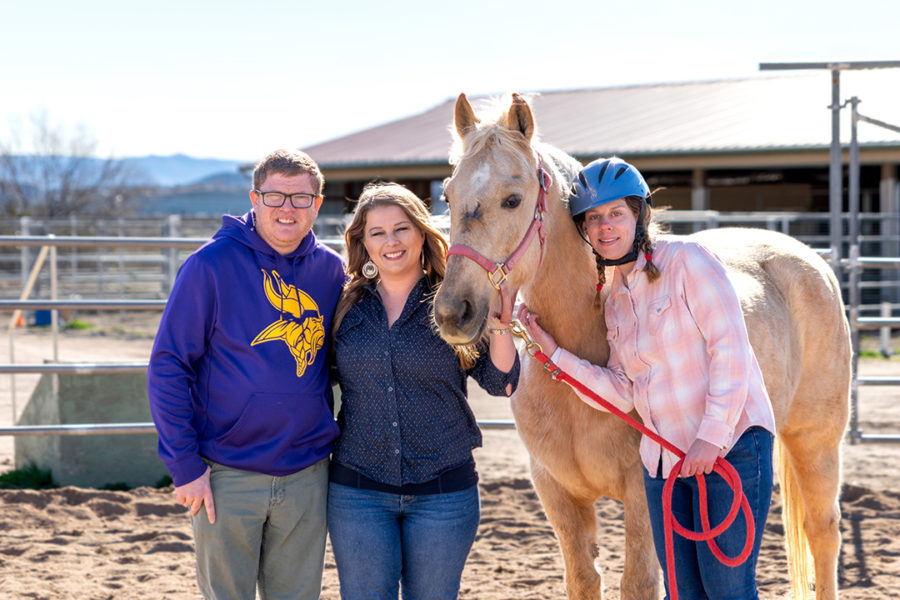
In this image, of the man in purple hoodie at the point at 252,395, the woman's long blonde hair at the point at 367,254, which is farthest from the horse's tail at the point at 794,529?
the man in purple hoodie at the point at 252,395

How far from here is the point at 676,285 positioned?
2061 millimetres

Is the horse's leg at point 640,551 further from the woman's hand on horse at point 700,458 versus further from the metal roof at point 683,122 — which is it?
the metal roof at point 683,122

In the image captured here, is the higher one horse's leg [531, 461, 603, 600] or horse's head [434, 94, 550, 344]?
horse's head [434, 94, 550, 344]

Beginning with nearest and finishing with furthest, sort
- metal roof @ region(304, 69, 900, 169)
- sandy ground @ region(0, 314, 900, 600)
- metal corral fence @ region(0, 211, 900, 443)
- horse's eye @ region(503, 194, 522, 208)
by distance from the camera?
horse's eye @ region(503, 194, 522, 208) < sandy ground @ region(0, 314, 900, 600) < metal corral fence @ region(0, 211, 900, 443) < metal roof @ region(304, 69, 900, 169)

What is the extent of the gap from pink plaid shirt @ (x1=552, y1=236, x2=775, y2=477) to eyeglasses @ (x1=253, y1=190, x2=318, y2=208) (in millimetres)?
873

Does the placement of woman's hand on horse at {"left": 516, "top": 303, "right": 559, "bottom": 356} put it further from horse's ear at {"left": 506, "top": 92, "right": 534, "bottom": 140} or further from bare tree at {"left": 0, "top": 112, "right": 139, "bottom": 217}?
bare tree at {"left": 0, "top": 112, "right": 139, "bottom": 217}

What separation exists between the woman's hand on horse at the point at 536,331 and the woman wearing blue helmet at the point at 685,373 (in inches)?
5.5

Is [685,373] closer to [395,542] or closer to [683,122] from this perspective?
[395,542]

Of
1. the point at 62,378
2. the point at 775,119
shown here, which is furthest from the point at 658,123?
the point at 62,378

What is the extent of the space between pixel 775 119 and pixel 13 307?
1314cm

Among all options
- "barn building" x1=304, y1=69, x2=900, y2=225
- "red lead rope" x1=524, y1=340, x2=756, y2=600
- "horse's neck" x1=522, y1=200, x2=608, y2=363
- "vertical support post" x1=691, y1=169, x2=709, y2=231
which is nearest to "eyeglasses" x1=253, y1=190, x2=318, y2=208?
"horse's neck" x1=522, y1=200, x2=608, y2=363

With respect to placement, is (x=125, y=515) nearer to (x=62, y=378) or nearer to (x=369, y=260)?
(x=62, y=378)

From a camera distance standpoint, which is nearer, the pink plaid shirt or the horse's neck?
the pink plaid shirt

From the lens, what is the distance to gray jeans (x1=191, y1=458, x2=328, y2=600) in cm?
216
